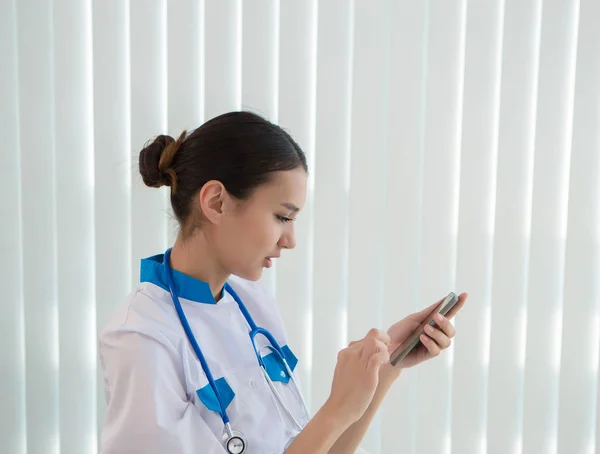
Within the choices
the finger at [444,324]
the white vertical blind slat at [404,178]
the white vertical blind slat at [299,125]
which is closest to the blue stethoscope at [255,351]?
the finger at [444,324]

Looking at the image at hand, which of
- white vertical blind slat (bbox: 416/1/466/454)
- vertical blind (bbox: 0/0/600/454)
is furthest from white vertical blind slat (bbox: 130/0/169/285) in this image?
white vertical blind slat (bbox: 416/1/466/454)

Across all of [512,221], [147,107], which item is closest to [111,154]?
[147,107]

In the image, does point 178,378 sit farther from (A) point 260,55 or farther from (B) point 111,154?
(A) point 260,55

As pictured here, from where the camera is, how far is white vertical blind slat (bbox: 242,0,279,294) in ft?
5.97

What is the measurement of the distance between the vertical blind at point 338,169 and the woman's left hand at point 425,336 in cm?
50

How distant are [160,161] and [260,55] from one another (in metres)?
0.66

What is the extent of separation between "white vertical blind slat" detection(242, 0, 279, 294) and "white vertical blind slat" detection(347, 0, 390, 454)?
23 cm

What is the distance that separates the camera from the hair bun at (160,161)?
50.4 inches

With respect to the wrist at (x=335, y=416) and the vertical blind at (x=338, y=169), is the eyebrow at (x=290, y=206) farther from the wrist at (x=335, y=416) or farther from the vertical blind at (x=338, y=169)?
the vertical blind at (x=338, y=169)

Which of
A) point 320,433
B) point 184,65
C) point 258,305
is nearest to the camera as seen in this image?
point 320,433

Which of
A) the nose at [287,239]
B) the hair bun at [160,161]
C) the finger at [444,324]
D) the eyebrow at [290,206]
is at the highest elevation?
the hair bun at [160,161]

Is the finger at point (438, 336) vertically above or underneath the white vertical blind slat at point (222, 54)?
underneath

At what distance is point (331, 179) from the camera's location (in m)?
1.86

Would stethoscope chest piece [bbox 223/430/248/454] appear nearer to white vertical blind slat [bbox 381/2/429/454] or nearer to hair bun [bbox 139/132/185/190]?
hair bun [bbox 139/132/185/190]
